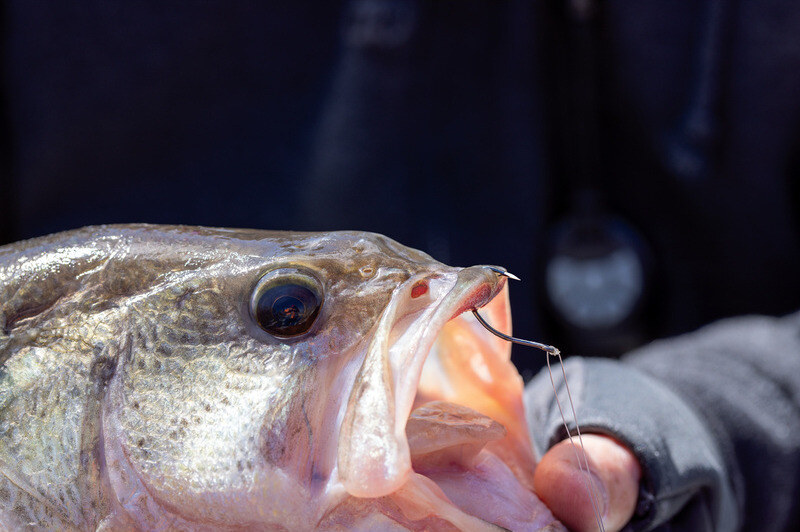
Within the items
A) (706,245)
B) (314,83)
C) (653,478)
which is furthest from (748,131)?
(653,478)

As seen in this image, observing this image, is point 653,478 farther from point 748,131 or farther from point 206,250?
point 748,131

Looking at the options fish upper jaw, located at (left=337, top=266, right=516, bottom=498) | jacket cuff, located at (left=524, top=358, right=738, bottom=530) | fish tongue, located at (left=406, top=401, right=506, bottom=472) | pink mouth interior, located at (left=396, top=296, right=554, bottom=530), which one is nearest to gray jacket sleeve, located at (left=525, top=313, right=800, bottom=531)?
jacket cuff, located at (left=524, top=358, right=738, bottom=530)

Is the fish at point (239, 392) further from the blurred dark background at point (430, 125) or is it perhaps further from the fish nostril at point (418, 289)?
the blurred dark background at point (430, 125)

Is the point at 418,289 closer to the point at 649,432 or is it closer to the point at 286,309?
the point at 286,309

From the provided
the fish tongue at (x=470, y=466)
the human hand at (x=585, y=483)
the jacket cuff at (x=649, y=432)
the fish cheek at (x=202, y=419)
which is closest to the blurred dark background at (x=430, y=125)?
the jacket cuff at (x=649, y=432)

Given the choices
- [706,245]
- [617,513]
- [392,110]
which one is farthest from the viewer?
[706,245]

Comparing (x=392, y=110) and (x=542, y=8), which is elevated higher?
(x=542, y=8)

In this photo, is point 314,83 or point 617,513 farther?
point 314,83
